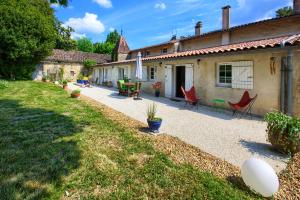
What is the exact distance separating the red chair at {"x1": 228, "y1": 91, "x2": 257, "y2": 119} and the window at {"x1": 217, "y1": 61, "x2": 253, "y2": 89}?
672 mm

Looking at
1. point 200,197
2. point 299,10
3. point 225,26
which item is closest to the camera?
point 200,197

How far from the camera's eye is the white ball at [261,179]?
3.41m

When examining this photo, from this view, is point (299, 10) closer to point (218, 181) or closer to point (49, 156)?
point (218, 181)

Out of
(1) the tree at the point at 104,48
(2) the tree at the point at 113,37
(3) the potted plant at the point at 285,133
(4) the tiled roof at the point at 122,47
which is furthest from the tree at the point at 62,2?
(2) the tree at the point at 113,37

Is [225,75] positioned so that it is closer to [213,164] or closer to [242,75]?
[242,75]

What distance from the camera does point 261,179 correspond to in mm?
3426

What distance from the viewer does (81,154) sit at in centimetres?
484

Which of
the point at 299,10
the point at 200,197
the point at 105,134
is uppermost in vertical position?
the point at 299,10

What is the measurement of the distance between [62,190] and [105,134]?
2849mm

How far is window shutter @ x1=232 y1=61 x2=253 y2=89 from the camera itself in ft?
31.0

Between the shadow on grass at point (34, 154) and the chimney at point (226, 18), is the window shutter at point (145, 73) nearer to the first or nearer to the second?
the chimney at point (226, 18)

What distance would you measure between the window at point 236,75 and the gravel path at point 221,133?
5.29 ft

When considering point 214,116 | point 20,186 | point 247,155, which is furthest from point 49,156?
point 214,116

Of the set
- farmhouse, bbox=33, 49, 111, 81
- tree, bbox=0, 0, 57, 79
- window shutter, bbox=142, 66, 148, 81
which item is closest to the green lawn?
window shutter, bbox=142, 66, 148, 81
